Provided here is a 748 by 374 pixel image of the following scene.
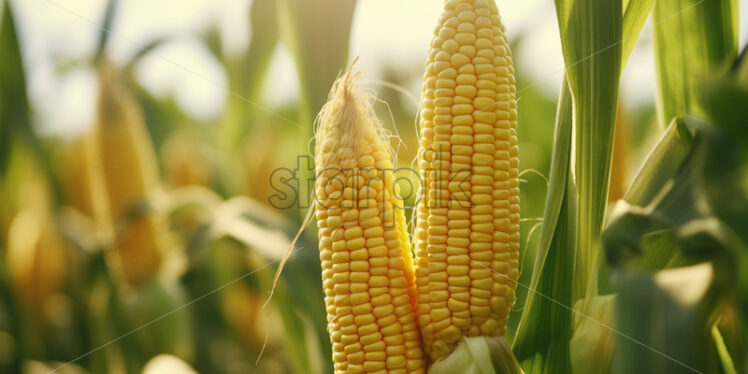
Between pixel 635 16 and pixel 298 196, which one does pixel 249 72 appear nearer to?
pixel 298 196

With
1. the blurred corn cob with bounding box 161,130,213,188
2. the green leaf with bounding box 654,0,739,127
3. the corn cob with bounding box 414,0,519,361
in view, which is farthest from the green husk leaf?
the blurred corn cob with bounding box 161,130,213,188

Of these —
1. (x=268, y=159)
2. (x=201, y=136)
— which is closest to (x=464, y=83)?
(x=268, y=159)

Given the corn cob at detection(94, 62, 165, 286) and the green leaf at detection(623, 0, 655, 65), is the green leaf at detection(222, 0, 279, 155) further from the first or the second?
the green leaf at detection(623, 0, 655, 65)

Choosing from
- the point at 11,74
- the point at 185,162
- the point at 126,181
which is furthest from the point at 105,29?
the point at 185,162

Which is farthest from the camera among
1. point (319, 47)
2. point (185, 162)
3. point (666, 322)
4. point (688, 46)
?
point (185, 162)

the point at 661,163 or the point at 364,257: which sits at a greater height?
the point at 661,163

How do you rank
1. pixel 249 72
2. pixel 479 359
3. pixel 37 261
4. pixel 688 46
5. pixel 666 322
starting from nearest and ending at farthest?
pixel 666 322 → pixel 479 359 → pixel 688 46 → pixel 37 261 → pixel 249 72

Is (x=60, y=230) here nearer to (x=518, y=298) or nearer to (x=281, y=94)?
(x=281, y=94)
